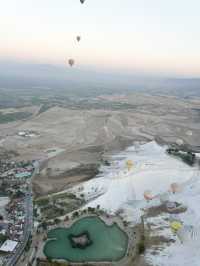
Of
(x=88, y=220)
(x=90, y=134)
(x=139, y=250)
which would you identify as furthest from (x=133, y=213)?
(x=90, y=134)

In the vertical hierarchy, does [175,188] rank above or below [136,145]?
below

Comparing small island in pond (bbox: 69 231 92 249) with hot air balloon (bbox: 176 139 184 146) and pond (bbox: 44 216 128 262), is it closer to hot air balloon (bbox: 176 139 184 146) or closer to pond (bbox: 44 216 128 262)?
pond (bbox: 44 216 128 262)

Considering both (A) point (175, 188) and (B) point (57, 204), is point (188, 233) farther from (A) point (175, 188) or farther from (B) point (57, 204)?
(B) point (57, 204)

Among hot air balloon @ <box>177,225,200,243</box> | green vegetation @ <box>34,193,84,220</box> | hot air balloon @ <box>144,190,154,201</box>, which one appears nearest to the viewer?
hot air balloon @ <box>177,225,200,243</box>

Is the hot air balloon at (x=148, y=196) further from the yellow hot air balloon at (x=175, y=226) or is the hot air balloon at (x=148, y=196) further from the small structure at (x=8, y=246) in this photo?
the small structure at (x=8, y=246)

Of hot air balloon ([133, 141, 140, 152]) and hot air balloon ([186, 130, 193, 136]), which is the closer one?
hot air balloon ([133, 141, 140, 152])

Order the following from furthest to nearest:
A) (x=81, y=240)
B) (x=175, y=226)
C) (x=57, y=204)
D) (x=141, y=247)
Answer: (x=57, y=204) < (x=175, y=226) < (x=81, y=240) < (x=141, y=247)

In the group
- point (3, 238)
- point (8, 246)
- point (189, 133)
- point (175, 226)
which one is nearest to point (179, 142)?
point (189, 133)

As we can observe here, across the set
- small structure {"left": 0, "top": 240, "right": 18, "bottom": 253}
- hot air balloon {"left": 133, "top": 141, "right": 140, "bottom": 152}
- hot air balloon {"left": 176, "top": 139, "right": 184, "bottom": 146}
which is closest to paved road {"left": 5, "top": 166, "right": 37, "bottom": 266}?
small structure {"left": 0, "top": 240, "right": 18, "bottom": 253}
